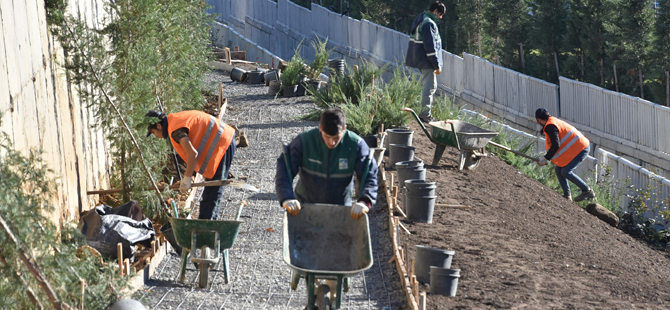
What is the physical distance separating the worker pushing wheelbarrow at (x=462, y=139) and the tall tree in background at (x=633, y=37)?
23.6ft

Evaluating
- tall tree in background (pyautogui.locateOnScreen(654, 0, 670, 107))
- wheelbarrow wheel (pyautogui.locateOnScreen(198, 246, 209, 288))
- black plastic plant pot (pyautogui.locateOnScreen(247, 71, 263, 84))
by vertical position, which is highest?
tall tree in background (pyautogui.locateOnScreen(654, 0, 670, 107))

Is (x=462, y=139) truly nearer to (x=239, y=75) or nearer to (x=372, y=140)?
(x=372, y=140)

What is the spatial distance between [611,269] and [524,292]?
1.75 m

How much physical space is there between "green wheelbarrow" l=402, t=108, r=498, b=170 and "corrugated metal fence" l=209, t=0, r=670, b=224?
3.02 metres

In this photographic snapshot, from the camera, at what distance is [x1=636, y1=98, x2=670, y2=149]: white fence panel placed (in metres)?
13.9

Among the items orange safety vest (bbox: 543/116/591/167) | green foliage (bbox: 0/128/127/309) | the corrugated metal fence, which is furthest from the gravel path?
the corrugated metal fence

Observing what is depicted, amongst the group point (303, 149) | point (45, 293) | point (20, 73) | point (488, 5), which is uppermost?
point (488, 5)

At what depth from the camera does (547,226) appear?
9.48 metres

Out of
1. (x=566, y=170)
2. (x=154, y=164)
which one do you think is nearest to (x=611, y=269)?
(x=566, y=170)

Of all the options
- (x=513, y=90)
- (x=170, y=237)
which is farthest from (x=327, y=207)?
(x=513, y=90)

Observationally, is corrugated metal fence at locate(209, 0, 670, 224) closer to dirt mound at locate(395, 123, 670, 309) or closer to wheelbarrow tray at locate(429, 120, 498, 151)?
dirt mound at locate(395, 123, 670, 309)

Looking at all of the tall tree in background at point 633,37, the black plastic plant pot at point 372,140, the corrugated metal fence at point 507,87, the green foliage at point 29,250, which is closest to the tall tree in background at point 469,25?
the corrugated metal fence at point 507,87

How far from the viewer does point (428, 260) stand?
6.84 meters

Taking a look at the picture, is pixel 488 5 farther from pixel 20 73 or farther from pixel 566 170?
pixel 20 73
